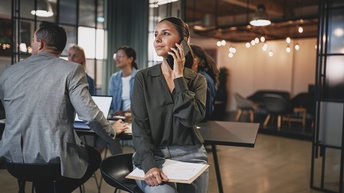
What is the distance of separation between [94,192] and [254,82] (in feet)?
32.6

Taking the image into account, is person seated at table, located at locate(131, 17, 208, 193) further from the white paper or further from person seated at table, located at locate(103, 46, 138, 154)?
person seated at table, located at locate(103, 46, 138, 154)

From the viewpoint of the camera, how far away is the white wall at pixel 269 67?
11.4m

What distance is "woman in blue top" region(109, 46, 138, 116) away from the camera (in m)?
4.15

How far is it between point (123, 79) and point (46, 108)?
8.17 feet

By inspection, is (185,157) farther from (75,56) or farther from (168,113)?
(75,56)

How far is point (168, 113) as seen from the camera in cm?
174

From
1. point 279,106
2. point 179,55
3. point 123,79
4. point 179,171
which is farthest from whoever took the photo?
point 279,106

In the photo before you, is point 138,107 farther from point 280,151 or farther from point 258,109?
point 258,109

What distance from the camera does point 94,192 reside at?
3.65 metres

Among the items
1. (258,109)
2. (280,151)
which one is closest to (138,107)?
(280,151)

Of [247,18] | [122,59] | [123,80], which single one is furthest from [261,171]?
[247,18]

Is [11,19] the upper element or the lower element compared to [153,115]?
upper

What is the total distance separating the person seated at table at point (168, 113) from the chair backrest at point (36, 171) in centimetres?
45

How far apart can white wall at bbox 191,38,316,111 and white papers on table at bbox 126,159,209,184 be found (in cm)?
1047
